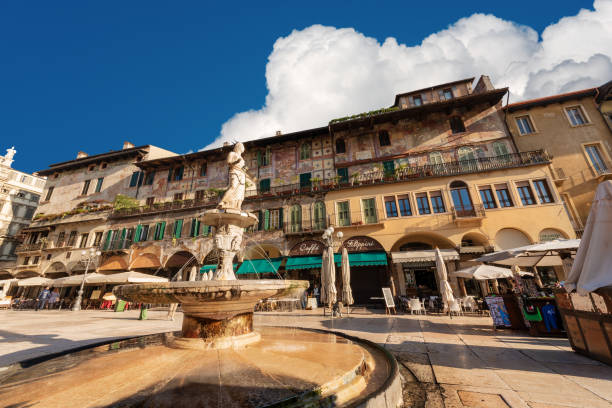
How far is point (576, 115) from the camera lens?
60.5 feet

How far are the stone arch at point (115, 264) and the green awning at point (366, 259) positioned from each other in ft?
61.5

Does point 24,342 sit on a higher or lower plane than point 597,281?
lower

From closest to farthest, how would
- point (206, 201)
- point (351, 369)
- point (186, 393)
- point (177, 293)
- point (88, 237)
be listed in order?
point (186, 393) < point (351, 369) < point (177, 293) < point (206, 201) < point (88, 237)

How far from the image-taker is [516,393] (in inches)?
111

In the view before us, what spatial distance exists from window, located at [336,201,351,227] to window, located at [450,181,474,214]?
277 inches

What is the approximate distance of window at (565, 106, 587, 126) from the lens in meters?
18.1

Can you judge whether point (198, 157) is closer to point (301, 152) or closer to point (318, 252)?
point (301, 152)

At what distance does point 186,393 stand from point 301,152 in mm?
20626

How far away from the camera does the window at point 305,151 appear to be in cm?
2158

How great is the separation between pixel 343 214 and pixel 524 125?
15.5 m

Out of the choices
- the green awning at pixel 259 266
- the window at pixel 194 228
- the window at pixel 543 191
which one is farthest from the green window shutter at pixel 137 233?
the window at pixel 543 191

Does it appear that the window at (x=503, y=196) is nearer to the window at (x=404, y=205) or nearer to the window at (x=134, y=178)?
the window at (x=404, y=205)

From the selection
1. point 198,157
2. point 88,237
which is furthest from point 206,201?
point 88,237

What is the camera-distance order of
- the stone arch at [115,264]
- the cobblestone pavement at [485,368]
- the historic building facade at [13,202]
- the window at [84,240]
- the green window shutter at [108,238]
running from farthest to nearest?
the historic building facade at [13,202] < the window at [84,240] < the green window shutter at [108,238] < the stone arch at [115,264] < the cobblestone pavement at [485,368]
